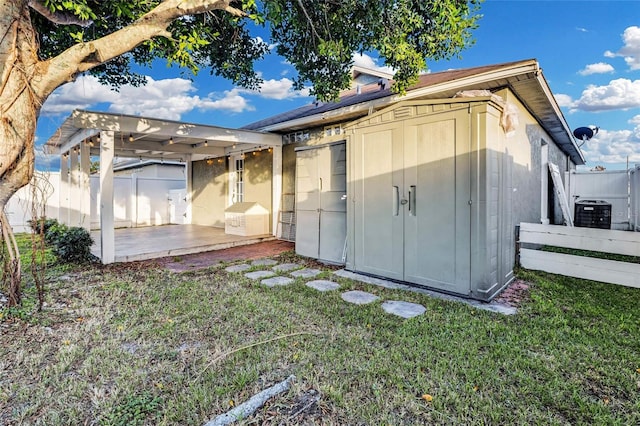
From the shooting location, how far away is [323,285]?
192 inches

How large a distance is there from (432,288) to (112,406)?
3797 millimetres

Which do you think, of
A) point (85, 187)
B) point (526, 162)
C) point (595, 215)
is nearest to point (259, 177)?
point (85, 187)

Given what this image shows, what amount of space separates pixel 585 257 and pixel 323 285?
12.7 feet

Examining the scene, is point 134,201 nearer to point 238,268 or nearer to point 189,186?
point 189,186

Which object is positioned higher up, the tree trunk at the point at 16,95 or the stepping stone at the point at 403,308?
the tree trunk at the point at 16,95

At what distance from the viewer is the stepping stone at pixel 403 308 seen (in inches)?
144

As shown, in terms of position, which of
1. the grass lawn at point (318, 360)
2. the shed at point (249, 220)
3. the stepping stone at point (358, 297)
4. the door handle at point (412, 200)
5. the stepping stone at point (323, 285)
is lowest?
the grass lawn at point (318, 360)

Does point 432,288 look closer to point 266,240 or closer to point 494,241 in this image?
point 494,241

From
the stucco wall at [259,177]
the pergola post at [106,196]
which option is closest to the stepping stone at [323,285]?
the pergola post at [106,196]

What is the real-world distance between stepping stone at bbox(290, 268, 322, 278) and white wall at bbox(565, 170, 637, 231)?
36.0 feet

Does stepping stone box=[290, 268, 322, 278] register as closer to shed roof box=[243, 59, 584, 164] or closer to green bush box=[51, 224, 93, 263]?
shed roof box=[243, 59, 584, 164]

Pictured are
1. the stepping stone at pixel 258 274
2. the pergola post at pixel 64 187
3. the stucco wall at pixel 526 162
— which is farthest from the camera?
the pergola post at pixel 64 187

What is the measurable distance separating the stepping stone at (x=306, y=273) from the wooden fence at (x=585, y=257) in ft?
11.7

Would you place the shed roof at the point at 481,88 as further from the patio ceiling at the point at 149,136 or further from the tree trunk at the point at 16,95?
the tree trunk at the point at 16,95
